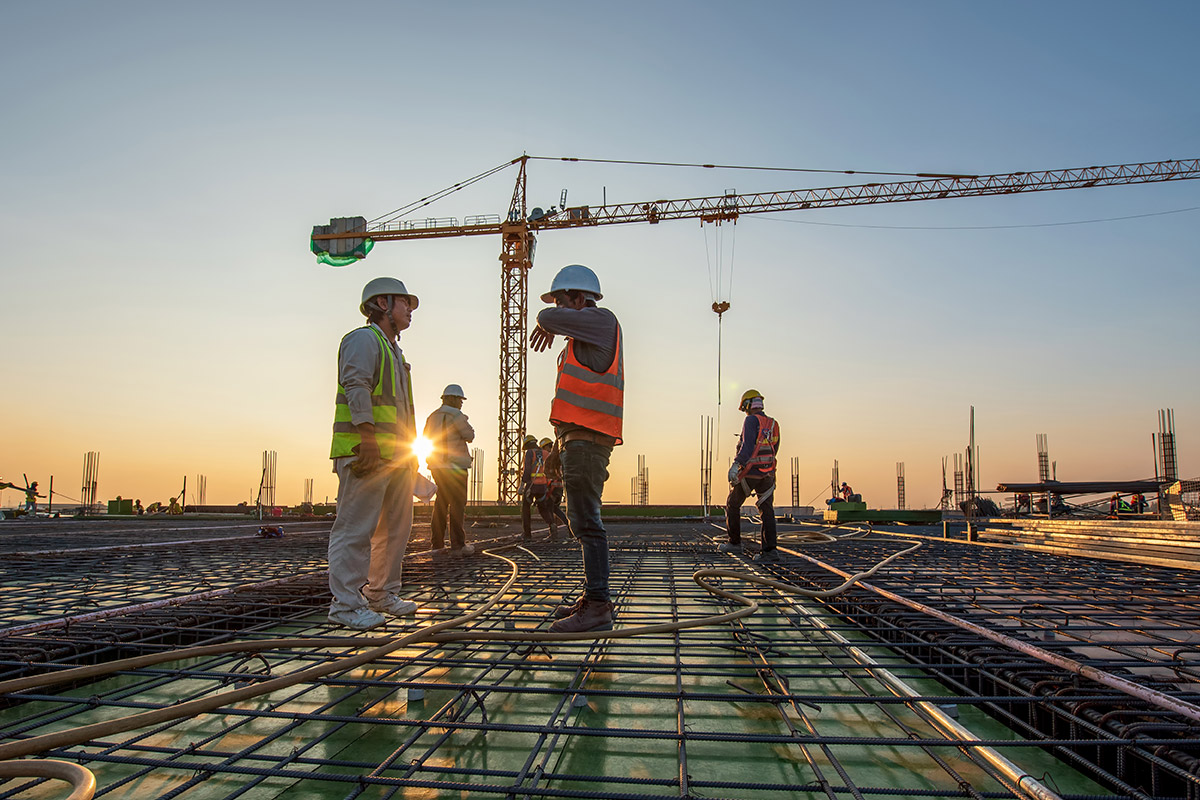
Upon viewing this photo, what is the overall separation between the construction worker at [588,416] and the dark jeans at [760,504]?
11.6 ft

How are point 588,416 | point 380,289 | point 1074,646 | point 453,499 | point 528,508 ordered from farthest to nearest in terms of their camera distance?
1. point 528,508
2. point 453,499
3. point 380,289
4. point 588,416
5. point 1074,646

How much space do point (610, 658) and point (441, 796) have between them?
4.90ft

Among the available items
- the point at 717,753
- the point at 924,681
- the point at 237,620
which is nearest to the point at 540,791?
the point at 717,753

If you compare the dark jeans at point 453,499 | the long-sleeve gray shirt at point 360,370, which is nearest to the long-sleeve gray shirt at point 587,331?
the long-sleeve gray shirt at point 360,370

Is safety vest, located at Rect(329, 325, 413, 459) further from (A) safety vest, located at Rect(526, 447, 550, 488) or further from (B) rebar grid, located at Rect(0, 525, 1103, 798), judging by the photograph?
(A) safety vest, located at Rect(526, 447, 550, 488)

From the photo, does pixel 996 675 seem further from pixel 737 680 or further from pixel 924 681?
pixel 737 680

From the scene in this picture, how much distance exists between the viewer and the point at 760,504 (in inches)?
247

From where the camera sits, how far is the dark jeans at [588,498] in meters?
2.96

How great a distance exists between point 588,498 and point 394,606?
4.10 feet

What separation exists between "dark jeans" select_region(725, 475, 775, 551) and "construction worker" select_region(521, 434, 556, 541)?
300 cm

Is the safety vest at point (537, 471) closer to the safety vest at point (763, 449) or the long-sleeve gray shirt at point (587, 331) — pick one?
the safety vest at point (763, 449)

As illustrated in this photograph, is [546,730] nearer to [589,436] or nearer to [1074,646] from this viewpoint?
[589,436]

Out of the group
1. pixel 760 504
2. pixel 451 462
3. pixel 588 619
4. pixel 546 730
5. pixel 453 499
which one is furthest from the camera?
pixel 453 499

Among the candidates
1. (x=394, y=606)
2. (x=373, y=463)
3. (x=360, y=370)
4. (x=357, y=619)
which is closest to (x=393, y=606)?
(x=394, y=606)
